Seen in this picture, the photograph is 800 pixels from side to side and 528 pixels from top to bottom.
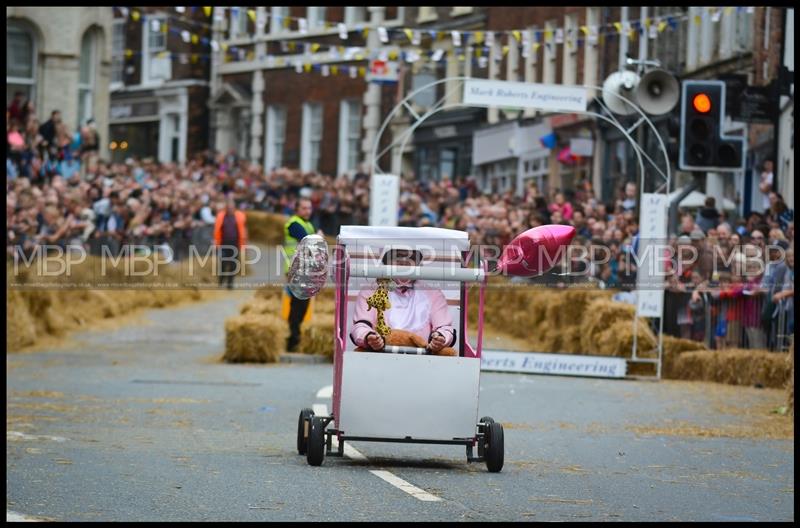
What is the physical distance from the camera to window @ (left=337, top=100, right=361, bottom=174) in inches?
2403

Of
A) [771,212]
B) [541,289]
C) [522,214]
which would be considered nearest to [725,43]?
[522,214]

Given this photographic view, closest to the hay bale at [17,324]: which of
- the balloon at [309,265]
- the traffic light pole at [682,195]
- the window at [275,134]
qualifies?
the traffic light pole at [682,195]

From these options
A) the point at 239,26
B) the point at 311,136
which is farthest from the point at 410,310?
the point at 239,26

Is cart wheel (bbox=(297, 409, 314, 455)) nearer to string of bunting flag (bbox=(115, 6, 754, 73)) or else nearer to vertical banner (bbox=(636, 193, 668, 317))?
vertical banner (bbox=(636, 193, 668, 317))

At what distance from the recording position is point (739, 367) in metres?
21.3

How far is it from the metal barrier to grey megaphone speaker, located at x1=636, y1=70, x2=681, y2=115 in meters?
2.49

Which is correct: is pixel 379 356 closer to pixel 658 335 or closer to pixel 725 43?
pixel 658 335

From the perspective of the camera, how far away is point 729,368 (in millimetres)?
21453

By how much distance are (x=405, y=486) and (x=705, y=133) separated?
37.6 ft

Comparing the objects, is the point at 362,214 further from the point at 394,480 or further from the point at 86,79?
the point at 394,480

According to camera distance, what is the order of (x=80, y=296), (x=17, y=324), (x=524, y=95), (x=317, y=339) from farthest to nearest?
(x=80, y=296), (x=17, y=324), (x=317, y=339), (x=524, y=95)

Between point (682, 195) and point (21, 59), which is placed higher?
point (21, 59)

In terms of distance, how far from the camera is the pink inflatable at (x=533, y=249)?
1168 centimetres

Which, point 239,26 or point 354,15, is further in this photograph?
point 239,26
